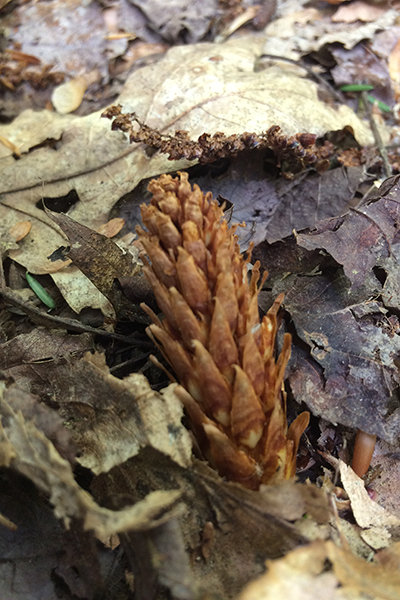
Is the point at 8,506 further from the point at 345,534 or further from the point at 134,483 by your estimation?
the point at 345,534

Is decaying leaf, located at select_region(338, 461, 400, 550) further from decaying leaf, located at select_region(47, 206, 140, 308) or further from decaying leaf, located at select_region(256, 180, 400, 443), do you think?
decaying leaf, located at select_region(47, 206, 140, 308)

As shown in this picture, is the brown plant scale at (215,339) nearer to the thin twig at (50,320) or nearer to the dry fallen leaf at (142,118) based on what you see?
the thin twig at (50,320)

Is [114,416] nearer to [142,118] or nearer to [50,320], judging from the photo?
[50,320]

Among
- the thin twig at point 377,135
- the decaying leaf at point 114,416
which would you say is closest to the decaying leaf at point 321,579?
the decaying leaf at point 114,416

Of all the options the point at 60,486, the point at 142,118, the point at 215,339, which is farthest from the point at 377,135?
the point at 60,486

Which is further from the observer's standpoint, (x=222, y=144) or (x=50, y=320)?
(x=222, y=144)

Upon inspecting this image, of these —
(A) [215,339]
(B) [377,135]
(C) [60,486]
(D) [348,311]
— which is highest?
(A) [215,339]
